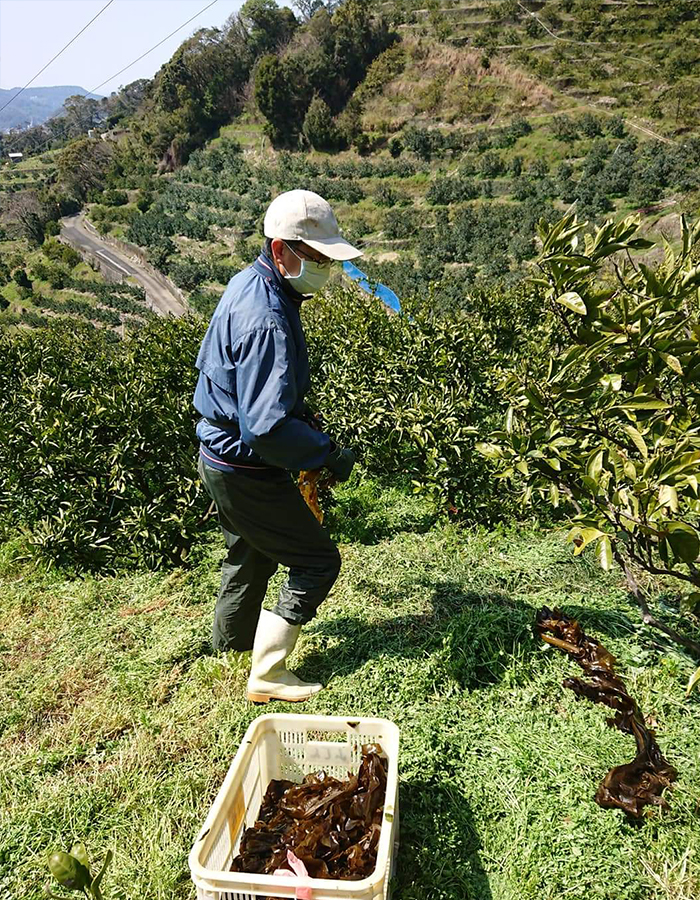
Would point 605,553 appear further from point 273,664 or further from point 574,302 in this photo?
point 273,664

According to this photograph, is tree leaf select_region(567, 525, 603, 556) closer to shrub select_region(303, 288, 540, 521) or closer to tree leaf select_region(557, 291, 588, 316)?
tree leaf select_region(557, 291, 588, 316)

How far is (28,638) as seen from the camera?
3484 millimetres

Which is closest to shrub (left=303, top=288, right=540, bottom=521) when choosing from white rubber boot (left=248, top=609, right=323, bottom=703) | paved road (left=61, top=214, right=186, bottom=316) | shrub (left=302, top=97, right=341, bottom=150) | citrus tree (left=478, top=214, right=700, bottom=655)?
white rubber boot (left=248, top=609, right=323, bottom=703)

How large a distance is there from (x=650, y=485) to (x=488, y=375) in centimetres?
333

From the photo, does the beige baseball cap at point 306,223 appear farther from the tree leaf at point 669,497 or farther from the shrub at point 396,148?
the shrub at point 396,148

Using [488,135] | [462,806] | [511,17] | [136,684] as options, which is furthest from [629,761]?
[511,17]

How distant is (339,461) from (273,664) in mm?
920

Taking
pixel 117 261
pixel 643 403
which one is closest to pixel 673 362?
pixel 643 403

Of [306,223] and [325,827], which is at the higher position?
[306,223]

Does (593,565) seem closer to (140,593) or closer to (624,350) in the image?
(624,350)

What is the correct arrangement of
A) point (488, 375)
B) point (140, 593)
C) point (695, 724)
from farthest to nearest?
1. point (488, 375)
2. point (140, 593)
3. point (695, 724)

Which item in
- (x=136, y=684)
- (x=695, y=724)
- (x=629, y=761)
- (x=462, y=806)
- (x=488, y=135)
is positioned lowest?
(x=488, y=135)

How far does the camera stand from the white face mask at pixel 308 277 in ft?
7.72

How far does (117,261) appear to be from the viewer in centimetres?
4672
